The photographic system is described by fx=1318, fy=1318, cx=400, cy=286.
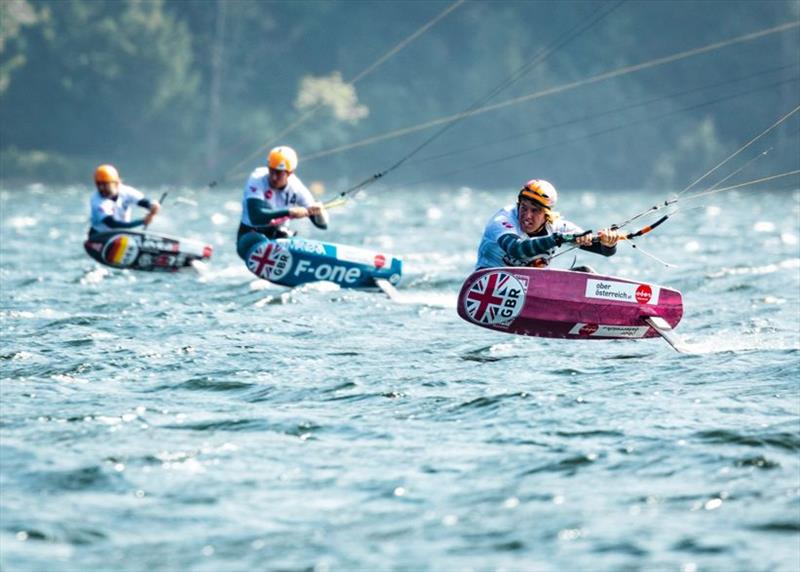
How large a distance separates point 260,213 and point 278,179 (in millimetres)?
544

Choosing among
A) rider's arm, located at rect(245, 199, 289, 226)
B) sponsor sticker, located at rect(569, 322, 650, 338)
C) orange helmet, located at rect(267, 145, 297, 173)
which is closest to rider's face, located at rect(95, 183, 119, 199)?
rider's arm, located at rect(245, 199, 289, 226)

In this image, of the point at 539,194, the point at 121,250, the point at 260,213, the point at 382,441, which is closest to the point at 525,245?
the point at 539,194

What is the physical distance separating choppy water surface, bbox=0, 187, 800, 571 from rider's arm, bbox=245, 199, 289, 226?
1740mm

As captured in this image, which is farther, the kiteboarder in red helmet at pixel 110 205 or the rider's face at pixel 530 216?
the kiteboarder in red helmet at pixel 110 205

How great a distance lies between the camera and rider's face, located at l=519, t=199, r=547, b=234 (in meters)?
12.8

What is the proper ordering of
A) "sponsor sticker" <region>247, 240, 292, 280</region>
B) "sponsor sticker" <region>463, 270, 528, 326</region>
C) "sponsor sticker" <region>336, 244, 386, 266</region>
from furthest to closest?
"sponsor sticker" <region>336, 244, 386, 266</region> < "sponsor sticker" <region>247, 240, 292, 280</region> < "sponsor sticker" <region>463, 270, 528, 326</region>

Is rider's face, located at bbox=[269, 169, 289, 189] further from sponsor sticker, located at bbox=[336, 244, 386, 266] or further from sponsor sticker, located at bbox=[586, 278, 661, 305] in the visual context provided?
sponsor sticker, located at bbox=[586, 278, 661, 305]

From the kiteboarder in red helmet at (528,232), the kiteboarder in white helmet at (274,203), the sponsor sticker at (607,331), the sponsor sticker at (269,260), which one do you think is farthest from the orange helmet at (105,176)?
the sponsor sticker at (607,331)

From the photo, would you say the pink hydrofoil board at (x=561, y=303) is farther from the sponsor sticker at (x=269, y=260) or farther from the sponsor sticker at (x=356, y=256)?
the sponsor sticker at (x=269, y=260)

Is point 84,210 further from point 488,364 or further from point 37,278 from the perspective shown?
point 488,364

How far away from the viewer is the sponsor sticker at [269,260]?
1767cm

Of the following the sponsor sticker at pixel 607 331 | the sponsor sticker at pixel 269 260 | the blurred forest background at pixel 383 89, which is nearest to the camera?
the sponsor sticker at pixel 607 331

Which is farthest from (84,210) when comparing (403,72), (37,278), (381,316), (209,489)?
(403,72)

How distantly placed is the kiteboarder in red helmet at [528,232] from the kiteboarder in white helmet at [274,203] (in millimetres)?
4839
